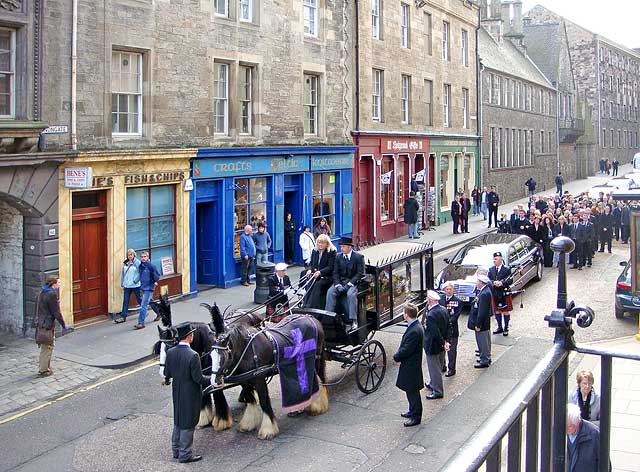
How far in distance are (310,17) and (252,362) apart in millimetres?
18867

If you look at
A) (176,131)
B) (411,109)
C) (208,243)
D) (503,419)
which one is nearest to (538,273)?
(208,243)

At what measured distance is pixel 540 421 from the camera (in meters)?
2.93

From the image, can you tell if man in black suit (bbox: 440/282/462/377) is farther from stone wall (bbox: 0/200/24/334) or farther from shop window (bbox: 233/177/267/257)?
shop window (bbox: 233/177/267/257)

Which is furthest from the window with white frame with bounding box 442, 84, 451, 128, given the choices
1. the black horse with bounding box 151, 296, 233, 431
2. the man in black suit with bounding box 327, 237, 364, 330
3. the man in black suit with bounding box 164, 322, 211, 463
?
the man in black suit with bounding box 164, 322, 211, 463

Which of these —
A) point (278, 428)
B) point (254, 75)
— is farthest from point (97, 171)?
point (278, 428)

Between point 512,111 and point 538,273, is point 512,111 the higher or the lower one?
the higher one

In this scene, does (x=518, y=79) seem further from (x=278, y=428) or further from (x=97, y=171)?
(x=278, y=428)

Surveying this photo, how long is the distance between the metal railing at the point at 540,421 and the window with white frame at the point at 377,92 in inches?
1101

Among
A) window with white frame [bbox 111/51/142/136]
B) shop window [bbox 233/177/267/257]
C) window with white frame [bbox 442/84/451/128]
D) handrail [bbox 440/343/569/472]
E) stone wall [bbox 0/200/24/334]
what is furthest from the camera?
window with white frame [bbox 442/84/451/128]

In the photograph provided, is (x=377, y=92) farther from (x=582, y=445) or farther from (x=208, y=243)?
(x=582, y=445)

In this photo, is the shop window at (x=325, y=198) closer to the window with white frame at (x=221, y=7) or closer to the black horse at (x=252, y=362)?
the window with white frame at (x=221, y=7)

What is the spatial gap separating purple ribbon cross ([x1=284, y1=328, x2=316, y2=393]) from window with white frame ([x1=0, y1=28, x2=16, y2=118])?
8.77 m

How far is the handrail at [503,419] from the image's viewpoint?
6.74 ft

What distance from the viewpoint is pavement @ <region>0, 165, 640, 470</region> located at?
9875 millimetres
